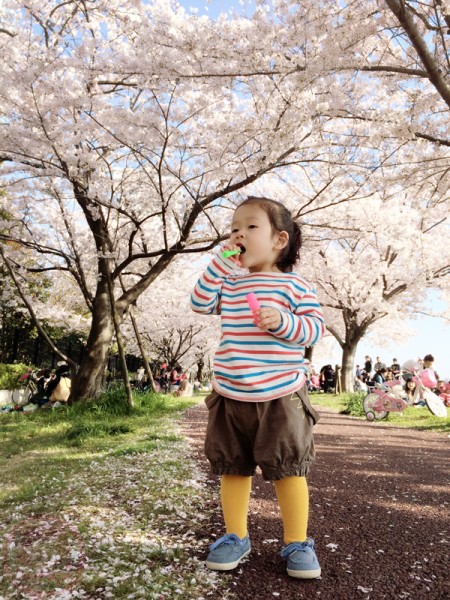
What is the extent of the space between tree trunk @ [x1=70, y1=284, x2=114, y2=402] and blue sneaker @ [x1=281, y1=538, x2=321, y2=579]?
682 centimetres

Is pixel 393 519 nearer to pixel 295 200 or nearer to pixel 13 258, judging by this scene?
pixel 13 258

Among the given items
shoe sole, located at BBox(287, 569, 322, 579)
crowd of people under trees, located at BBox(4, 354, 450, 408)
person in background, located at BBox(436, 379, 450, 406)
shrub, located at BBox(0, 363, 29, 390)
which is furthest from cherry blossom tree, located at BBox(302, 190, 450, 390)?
shoe sole, located at BBox(287, 569, 322, 579)

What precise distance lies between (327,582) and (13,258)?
9860mm

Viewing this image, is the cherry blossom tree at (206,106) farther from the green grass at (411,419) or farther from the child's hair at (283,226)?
the green grass at (411,419)

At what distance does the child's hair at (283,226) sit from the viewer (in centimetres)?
208

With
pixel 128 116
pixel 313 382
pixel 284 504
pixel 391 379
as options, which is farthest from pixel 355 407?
pixel 313 382

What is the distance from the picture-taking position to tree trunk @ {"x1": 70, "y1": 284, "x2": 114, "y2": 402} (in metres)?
8.15

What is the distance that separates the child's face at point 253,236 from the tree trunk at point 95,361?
21.8 ft

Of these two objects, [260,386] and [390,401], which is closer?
[260,386]

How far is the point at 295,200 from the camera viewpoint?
13.2 metres

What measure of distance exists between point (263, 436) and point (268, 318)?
46cm

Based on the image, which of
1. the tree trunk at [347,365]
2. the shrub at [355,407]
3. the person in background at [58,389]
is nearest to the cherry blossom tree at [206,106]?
the person in background at [58,389]

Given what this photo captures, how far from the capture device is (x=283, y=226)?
2.12 m

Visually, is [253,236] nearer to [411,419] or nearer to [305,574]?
[305,574]
